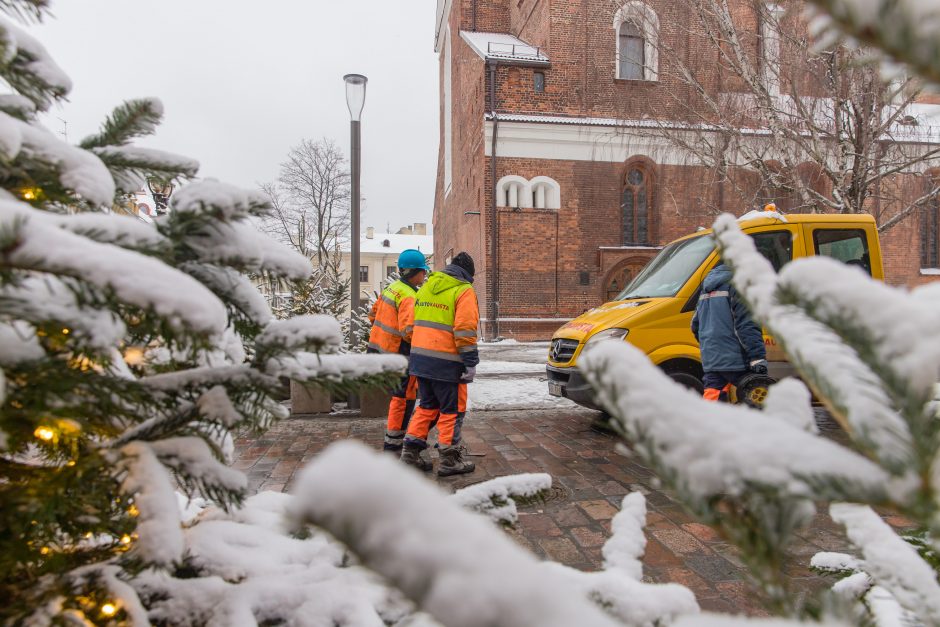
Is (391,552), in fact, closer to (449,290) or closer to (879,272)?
(449,290)

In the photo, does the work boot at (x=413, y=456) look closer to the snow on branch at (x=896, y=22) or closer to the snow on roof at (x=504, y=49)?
the snow on branch at (x=896, y=22)

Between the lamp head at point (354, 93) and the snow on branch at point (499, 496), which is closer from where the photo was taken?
the snow on branch at point (499, 496)

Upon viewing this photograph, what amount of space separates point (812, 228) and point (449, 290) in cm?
390

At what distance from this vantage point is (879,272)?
5.70 metres

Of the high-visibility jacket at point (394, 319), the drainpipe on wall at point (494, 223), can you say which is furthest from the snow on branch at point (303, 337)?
the drainpipe on wall at point (494, 223)

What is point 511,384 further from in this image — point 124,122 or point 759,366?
point 124,122

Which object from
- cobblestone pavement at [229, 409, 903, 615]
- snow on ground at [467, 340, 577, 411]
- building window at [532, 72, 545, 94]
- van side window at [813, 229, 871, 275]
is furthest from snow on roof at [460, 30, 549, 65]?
cobblestone pavement at [229, 409, 903, 615]

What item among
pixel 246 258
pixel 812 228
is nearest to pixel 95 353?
pixel 246 258

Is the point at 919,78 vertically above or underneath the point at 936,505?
above

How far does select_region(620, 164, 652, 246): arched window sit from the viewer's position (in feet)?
60.5

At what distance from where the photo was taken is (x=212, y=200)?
2.49ft

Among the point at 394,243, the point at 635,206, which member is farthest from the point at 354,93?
the point at 394,243

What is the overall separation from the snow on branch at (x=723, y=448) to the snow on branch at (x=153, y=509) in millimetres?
638

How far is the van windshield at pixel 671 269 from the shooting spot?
5.60 meters
